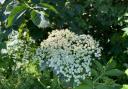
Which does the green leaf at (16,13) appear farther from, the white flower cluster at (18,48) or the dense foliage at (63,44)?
the white flower cluster at (18,48)

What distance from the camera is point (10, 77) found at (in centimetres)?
209

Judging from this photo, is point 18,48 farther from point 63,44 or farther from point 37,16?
point 37,16

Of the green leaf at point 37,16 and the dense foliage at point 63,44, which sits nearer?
the green leaf at point 37,16

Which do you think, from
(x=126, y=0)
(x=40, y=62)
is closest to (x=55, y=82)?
(x=40, y=62)

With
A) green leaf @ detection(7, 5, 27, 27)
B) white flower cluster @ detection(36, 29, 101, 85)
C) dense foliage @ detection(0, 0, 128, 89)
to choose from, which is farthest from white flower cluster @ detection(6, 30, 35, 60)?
green leaf @ detection(7, 5, 27, 27)

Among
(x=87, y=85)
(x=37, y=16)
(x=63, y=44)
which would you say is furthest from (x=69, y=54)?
(x=37, y=16)

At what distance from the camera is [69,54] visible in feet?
6.57

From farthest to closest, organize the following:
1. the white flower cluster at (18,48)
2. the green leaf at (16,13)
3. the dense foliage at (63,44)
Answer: the white flower cluster at (18,48), the dense foliage at (63,44), the green leaf at (16,13)

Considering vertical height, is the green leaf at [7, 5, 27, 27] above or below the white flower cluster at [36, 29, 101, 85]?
above

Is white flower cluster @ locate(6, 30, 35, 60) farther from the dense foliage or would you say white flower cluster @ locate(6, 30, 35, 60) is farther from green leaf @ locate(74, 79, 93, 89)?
green leaf @ locate(74, 79, 93, 89)

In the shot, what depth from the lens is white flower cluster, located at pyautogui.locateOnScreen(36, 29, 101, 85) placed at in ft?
6.46

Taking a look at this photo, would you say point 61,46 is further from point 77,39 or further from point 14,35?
point 14,35

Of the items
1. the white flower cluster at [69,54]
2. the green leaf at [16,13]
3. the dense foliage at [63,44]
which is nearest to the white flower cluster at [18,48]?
the dense foliage at [63,44]

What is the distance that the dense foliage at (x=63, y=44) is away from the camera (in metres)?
1.93
